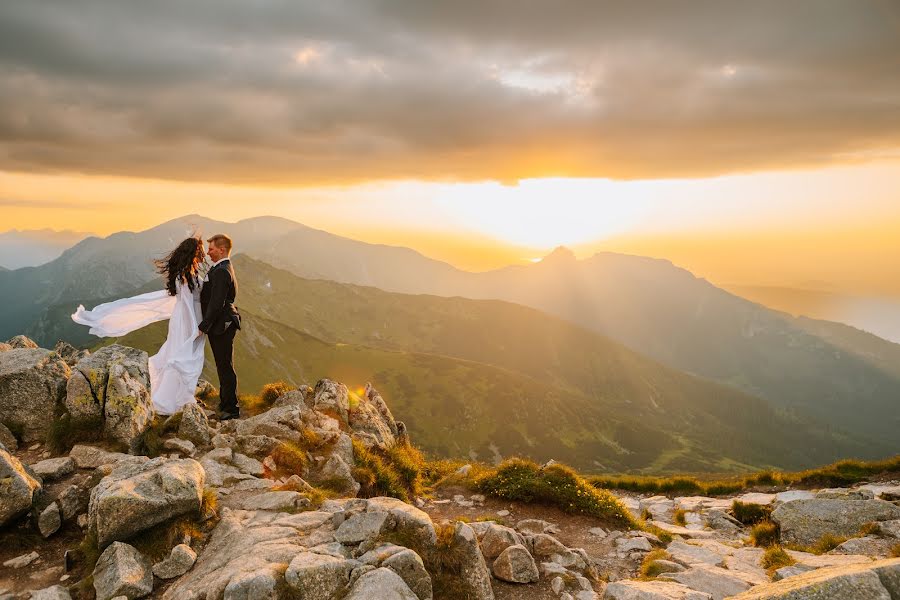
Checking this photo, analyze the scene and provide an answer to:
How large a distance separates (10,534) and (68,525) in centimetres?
91

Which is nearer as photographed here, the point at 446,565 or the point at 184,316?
the point at 446,565

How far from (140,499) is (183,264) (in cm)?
886

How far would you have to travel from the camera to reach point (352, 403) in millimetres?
21938

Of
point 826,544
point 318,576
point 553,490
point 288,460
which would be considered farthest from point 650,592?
point 288,460

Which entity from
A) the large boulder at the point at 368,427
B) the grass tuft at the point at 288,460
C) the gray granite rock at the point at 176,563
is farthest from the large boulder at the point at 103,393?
the large boulder at the point at 368,427

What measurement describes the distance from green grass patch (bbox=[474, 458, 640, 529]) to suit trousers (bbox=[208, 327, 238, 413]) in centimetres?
973

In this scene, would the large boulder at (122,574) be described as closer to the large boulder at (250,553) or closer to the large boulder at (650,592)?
the large boulder at (250,553)

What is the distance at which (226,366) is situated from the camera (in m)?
16.4

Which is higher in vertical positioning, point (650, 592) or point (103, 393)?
point (103, 393)

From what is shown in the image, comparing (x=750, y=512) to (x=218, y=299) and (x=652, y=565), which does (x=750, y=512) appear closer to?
(x=652, y=565)

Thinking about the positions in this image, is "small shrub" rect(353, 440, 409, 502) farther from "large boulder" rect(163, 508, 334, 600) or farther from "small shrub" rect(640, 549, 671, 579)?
"small shrub" rect(640, 549, 671, 579)

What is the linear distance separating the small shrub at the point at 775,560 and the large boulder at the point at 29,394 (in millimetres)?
19847

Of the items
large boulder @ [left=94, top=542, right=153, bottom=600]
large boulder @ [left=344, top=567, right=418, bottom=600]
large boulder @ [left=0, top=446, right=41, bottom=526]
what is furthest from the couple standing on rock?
large boulder @ [left=344, top=567, right=418, bottom=600]

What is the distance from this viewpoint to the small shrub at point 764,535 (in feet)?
45.3
